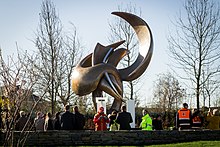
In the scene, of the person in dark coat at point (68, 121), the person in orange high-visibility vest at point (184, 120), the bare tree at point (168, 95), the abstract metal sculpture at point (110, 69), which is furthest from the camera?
the bare tree at point (168, 95)

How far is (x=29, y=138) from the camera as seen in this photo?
13.3 meters

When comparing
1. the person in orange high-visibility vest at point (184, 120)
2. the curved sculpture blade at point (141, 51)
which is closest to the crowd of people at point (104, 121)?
the person in orange high-visibility vest at point (184, 120)

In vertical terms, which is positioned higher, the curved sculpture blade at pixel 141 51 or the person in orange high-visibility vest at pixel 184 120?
the curved sculpture blade at pixel 141 51

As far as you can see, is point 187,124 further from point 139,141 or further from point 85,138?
point 85,138

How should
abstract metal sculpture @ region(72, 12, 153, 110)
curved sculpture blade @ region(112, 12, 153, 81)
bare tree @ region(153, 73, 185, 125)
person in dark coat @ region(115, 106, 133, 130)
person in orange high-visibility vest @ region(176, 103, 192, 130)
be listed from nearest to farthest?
person in dark coat @ region(115, 106, 133, 130), person in orange high-visibility vest @ region(176, 103, 192, 130), abstract metal sculpture @ region(72, 12, 153, 110), curved sculpture blade @ region(112, 12, 153, 81), bare tree @ region(153, 73, 185, 125)

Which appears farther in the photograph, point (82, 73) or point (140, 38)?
point (140, 38)

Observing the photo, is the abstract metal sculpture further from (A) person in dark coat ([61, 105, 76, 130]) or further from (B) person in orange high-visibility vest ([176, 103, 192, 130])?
(A) person in dark coat ([61, 105, 76, 130])

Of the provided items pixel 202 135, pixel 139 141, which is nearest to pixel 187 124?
pixel 202 135

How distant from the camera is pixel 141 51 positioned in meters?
22.3

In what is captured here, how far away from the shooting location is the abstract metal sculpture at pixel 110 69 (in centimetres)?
2103

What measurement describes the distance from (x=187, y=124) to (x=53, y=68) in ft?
47.4

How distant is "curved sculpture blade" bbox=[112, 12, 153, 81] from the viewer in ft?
71.6

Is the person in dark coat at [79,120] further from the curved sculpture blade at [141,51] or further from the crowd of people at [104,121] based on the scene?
the curved sculpture blade at [141,51]

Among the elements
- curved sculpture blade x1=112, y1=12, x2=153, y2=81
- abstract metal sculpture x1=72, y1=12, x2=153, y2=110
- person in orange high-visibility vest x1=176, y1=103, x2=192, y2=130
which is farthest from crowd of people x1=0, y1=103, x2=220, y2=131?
curved sculpture blade x1=112, y1=12, x2=153, y2=81
